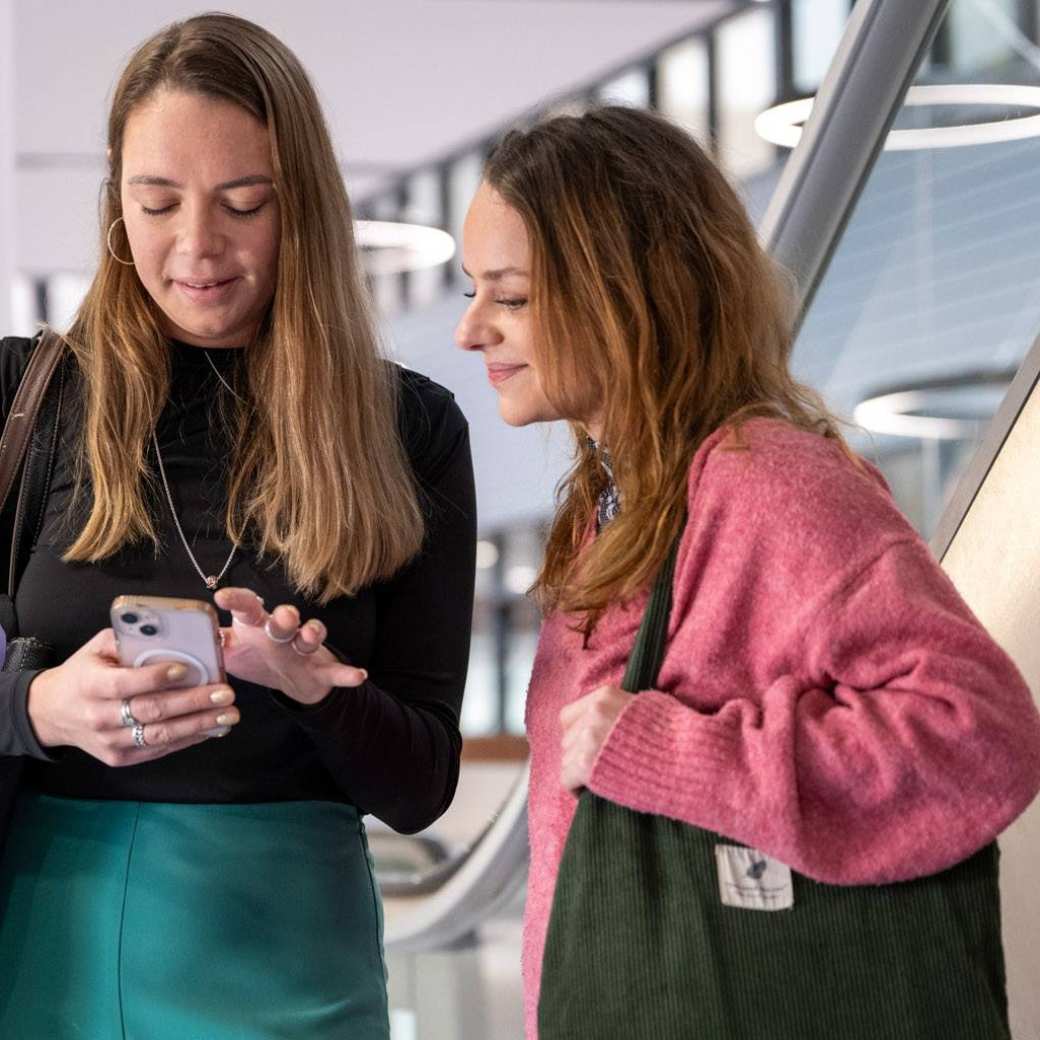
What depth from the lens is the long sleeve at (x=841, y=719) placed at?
4.21 feet

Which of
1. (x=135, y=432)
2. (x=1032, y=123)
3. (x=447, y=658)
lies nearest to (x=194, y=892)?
(x=447, y=658)

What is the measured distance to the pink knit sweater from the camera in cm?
128

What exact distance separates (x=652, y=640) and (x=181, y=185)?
707 millimetres

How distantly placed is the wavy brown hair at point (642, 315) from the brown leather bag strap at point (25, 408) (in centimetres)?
51

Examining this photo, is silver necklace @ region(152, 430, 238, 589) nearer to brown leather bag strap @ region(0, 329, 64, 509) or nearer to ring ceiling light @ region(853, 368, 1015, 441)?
brown leather bag strap @ region(0, 329, 64, 509)

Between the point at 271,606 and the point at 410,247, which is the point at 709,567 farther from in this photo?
the point at 410,247

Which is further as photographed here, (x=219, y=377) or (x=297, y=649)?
(x=219, y=377)

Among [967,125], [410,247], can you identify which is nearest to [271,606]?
[967,125]

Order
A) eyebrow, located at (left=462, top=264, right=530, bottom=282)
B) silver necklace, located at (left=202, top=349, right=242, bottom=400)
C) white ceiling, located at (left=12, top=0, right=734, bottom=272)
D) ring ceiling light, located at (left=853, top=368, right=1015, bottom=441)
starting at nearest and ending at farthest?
eyebrow, located at (left=462, top=264, right=530, bottom=282), silver necklace, located at (left=202, top=349, right=242, bottom=400), ring ceiling light, located at (left=853, top=368, right=1015, bottom=441), white ceiling, located at (left=12, top=0, right=734, bottom=272)

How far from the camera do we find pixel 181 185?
1757 millimetres

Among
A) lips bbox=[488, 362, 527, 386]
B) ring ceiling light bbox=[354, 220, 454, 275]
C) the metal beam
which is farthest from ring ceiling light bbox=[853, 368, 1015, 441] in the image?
ring ceiling light bbox=[354, 220, 454, 275]

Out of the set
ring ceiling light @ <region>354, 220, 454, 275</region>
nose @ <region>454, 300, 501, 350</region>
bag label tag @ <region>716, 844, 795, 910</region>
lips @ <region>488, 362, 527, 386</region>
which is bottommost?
ring ceiling light @ <region>354, 220, 454, 275</region>

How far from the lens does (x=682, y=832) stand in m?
1.35

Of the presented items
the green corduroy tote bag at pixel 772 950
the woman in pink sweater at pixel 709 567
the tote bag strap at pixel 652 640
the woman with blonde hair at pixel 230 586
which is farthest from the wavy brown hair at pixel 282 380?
the green corduroy tote bag at pixel 772 950
